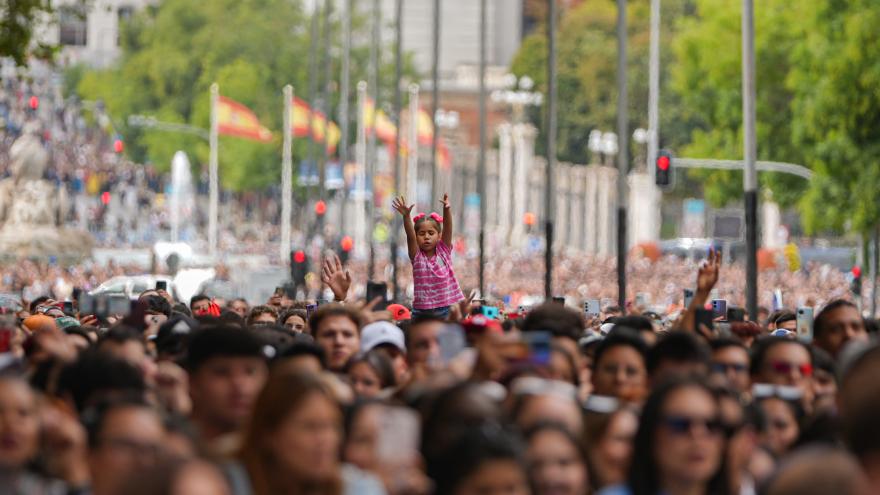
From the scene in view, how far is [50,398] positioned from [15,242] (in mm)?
72067

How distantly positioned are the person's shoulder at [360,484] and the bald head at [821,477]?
4.76 feet

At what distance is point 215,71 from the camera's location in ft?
458

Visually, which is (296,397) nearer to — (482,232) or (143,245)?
(482,232)

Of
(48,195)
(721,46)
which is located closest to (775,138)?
(721,46)

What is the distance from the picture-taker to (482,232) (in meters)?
63.0

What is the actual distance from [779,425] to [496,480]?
344 cm

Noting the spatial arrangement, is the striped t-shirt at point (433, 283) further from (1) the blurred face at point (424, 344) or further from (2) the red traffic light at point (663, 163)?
(2) the red traffic light at point (663, 163)

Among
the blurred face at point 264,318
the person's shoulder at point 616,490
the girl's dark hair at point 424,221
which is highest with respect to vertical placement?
the girl's dark hair at point 424,221

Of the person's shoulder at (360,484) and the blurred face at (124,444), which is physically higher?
the blurred face at (124,444)

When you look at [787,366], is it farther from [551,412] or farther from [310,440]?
[310,440]

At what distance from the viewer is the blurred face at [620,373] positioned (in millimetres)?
14062

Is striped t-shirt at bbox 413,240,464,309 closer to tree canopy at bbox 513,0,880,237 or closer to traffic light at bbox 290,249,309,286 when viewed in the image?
tree canopy at bbox 513,0,880,237

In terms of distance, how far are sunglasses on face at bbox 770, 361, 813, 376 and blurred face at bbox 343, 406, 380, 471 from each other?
12.6ft

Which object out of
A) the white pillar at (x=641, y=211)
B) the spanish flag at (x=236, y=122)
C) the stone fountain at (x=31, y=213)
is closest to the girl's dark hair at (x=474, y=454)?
the stone fountain at (x=31, y=213)
